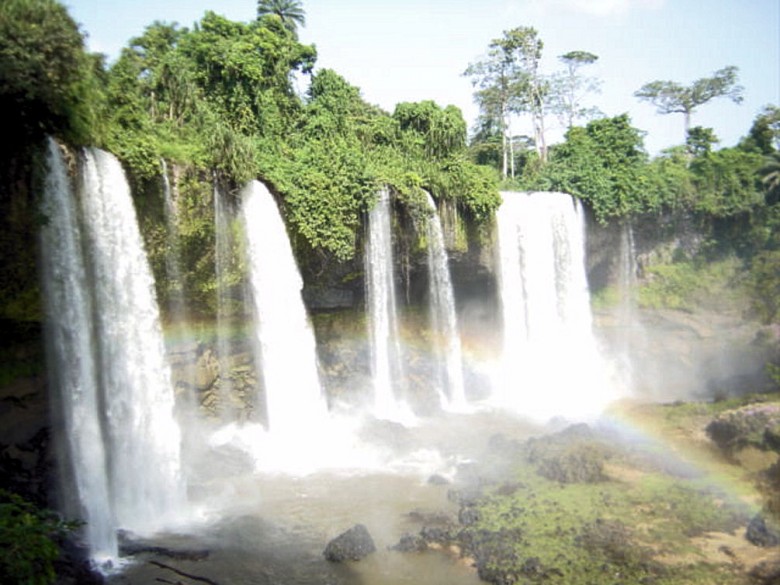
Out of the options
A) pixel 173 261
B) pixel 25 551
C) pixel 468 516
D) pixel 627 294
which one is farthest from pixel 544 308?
pixel 25 551

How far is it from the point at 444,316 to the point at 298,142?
7661mm

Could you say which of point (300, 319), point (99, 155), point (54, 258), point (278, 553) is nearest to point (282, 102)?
point (300, 319)

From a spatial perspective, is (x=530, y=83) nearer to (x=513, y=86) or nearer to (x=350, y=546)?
(x=513, y=86)

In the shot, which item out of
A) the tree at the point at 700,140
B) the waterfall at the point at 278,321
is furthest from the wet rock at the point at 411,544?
the tree at the point at 700,140

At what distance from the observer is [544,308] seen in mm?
24125

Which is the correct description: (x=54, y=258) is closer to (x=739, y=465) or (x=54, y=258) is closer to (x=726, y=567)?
(x=726, y=567)

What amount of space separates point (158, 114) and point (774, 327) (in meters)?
23.6

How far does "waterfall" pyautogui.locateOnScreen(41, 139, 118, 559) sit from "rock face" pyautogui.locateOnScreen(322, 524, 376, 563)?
4136 mm

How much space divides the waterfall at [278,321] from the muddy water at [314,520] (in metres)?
2.06

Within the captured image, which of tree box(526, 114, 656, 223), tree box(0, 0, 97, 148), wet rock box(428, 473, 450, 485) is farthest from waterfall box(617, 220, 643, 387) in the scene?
tree box(0, 0, 97, 148)

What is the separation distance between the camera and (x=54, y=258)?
457 inches

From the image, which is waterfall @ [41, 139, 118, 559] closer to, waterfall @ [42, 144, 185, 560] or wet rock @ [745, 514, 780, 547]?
waterfall @ [42, 144, 185, 560]

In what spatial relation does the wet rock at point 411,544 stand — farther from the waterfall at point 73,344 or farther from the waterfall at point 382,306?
the waterfall at point 382,306

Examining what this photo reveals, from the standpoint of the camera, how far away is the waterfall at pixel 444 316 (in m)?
20.7
